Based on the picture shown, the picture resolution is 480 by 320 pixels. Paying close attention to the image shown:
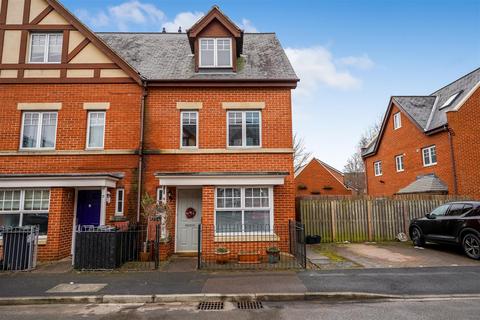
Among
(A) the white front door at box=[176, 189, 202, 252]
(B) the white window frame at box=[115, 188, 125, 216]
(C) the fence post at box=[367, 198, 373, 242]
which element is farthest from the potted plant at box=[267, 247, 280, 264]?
(C) the fence post at box=[367, 198, 373, 242]

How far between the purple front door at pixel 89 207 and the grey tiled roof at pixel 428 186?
1784 cm

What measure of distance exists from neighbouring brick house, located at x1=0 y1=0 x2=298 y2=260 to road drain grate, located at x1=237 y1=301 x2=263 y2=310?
471 centimetres

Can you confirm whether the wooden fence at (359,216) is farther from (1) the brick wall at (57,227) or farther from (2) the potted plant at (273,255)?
(1) the brick wall at (57,227)

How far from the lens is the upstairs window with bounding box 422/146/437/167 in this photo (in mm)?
19391

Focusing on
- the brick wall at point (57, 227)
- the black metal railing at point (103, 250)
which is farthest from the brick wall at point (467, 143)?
the brick wall at point (57, 227)

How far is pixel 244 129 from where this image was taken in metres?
11.9

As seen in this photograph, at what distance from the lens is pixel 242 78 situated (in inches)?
470

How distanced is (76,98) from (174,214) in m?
6.13

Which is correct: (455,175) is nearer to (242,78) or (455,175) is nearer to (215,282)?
(242,78)

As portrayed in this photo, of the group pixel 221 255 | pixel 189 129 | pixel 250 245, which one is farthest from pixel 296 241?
pixel 189 129

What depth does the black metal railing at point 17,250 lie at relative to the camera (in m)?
9.03

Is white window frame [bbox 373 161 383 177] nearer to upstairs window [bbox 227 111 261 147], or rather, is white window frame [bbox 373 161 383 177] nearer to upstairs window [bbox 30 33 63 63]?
upstairs window [bbox 227 111 261 147]

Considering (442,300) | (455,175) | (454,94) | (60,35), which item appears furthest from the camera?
(454,94)

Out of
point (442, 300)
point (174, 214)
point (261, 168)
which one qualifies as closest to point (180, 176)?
point (174, 214)
